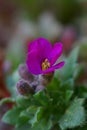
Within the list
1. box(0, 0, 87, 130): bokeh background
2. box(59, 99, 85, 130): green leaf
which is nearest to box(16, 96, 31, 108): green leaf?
box(59, 99, 85, 130): green leaf

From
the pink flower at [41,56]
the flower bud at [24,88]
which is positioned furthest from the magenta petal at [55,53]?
the flower bud at [24,88]

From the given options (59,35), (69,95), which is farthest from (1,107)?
(59,35)

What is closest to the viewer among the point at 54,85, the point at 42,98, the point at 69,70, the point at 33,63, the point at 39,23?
the point at 33,63

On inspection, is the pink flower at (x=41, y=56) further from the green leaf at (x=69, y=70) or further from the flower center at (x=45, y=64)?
the green leaf at (x=69, y=70)

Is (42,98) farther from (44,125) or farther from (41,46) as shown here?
(41,46)

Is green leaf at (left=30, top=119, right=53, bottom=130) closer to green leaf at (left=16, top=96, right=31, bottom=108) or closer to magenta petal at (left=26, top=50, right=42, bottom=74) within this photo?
green leaf at (left=16, top=96, right=31, bottom=108)

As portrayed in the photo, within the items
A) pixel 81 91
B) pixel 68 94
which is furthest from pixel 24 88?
pixel 81 91
